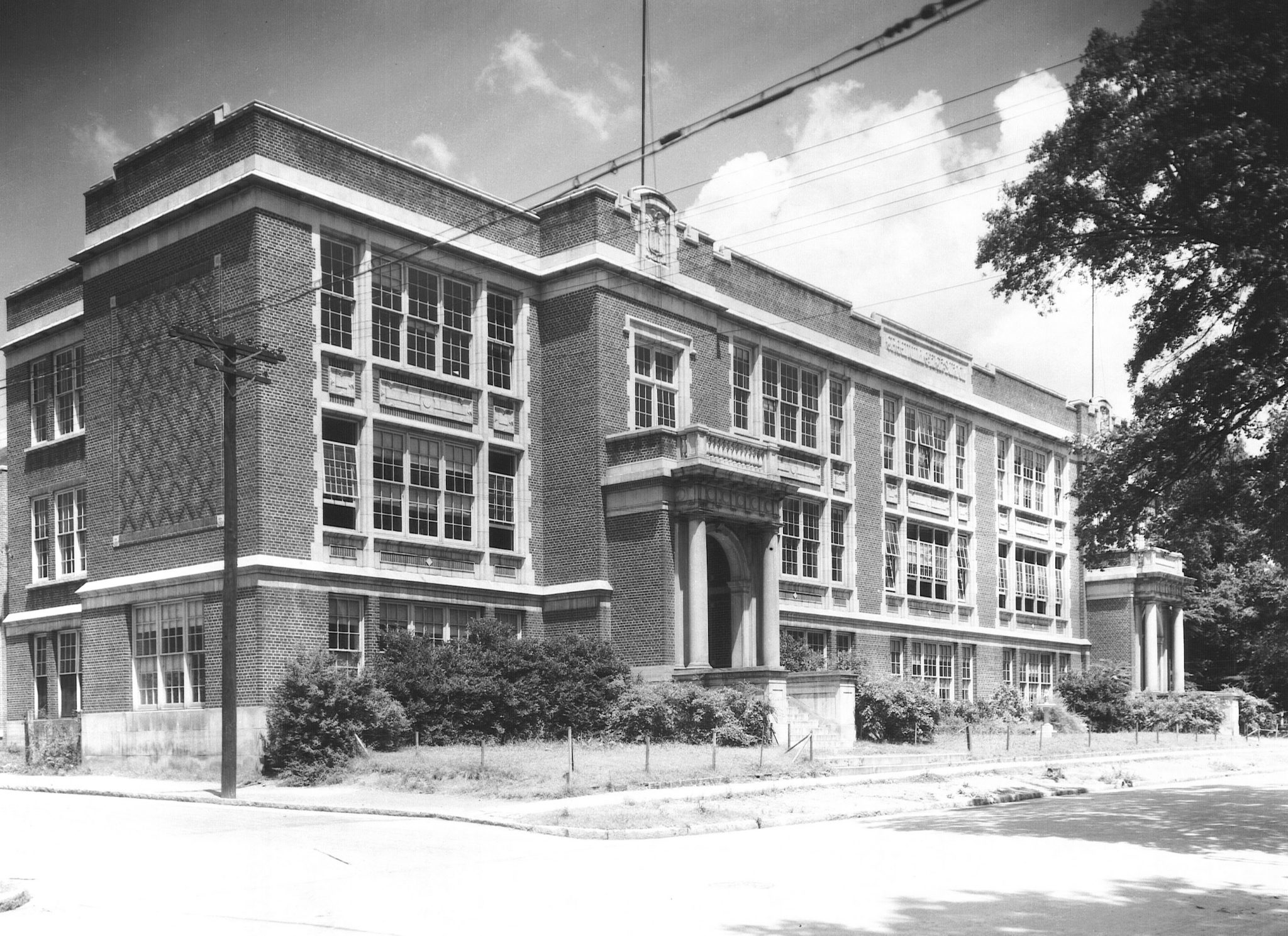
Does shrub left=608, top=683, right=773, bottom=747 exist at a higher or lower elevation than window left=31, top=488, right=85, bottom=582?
lower

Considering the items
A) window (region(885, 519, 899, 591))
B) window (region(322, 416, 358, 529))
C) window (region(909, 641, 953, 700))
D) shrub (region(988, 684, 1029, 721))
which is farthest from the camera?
window (region(909, 641, 953, 700))

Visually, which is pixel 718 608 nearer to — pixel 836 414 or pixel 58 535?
pixel 836 414

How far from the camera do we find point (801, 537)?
4362cm

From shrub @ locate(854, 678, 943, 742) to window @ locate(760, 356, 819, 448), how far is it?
957 centimetres

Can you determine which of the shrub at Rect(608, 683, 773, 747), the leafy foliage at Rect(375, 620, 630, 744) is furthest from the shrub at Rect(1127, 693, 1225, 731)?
the leafy foliage at Rect(375, 620, 630, 744)

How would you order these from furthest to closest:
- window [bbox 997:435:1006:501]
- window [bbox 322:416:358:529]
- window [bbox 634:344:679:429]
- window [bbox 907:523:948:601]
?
window [bbox 997:435:1006:501]
window [bbox 907:523:948:601]
window [bbox 634:344:679:429]
window [bbox 322:416:358:529]

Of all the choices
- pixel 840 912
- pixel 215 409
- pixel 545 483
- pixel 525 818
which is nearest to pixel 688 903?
pixel 840 912

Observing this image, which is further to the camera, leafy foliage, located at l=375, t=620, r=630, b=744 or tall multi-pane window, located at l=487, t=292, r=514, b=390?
tall multi-pane window, located at l=487, t=292, r=514, b=390

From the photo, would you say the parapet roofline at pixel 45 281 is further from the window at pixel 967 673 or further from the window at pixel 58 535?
the window at pixel 967 673

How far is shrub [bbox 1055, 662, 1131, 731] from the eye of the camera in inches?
2050

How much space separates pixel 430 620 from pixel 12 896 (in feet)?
70.8

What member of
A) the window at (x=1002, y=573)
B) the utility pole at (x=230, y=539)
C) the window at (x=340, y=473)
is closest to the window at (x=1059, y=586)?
the window at (x=1002, y=573)

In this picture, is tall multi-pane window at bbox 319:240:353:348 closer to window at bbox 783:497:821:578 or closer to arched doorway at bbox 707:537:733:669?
arched doorway at bbox 707:537:733:669

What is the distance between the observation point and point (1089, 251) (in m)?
20.3
